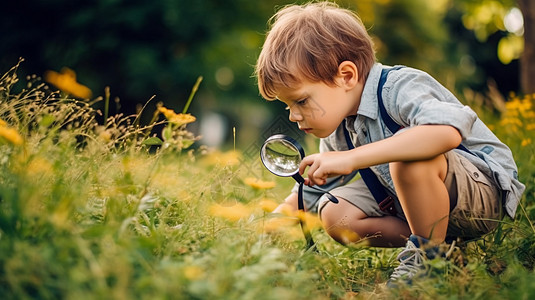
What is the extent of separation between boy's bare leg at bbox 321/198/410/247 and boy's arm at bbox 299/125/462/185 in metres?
0.52

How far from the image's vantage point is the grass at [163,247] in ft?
4.28

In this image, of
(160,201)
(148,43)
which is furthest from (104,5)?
(160,201)

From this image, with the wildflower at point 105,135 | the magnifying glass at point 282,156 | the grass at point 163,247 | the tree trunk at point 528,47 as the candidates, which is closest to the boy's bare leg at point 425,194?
the grass at point 163,247

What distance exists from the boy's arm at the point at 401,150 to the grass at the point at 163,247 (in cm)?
24

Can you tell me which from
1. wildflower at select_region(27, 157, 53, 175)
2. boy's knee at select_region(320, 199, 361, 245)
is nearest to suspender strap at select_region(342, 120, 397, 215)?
boy's knee at select_region(320, 199, 361, 245)

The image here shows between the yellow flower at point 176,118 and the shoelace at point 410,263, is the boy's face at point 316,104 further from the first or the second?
the shoelace at point 410,263

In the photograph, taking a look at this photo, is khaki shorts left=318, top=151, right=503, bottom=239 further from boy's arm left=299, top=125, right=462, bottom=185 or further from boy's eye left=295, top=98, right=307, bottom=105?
boy's eye left=295, top=98, right=307, bottom=105

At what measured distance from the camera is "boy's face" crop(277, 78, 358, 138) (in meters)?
2.09

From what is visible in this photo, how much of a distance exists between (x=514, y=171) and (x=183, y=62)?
998 centimetres

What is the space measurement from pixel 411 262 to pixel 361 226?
0.40m

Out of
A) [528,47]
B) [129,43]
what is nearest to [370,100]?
[528,47]

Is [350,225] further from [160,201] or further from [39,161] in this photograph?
[39,161]

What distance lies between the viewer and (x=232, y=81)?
1323 cm

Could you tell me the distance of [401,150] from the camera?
69.6 inches
